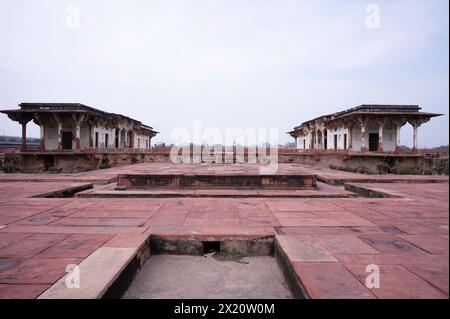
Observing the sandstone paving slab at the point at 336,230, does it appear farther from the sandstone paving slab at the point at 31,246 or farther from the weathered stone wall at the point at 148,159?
the weathered stone wall at the point at 148,159

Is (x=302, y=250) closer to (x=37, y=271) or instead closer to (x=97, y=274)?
(x=97, y=274)

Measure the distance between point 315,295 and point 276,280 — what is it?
0.79 m

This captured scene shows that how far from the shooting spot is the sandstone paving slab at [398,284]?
1.87m

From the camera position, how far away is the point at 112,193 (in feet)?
20.3

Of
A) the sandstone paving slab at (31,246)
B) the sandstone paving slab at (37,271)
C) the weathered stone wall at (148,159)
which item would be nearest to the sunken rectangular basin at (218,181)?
the sandstone paving slab at (31,246)

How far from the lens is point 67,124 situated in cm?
2089

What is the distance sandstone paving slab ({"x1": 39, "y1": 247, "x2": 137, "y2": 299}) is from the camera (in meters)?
1.87

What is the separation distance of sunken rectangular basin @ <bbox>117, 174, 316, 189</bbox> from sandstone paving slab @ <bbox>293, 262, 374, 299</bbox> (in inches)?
192

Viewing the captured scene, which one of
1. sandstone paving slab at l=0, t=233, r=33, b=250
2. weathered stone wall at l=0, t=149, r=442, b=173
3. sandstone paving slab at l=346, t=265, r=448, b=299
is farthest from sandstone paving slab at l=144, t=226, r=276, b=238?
weathered stone wall at l=0, t=149, r=442, b=173

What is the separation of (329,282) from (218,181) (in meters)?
5.39

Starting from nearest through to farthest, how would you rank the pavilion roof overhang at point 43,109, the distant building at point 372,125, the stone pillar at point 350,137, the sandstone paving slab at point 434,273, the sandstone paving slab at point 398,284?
the sandstone paving slab at point 398,284 < the sandstone paving slab at point 434,273 < the pavilion roof overhang at point 43,109 < the distant building at point 372,125 < the stone pillar at point 350,137

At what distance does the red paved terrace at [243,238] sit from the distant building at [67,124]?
596 inches

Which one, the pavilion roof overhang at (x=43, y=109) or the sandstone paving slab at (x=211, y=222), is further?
the pavilion roof overhang at (x=43, y=109)
